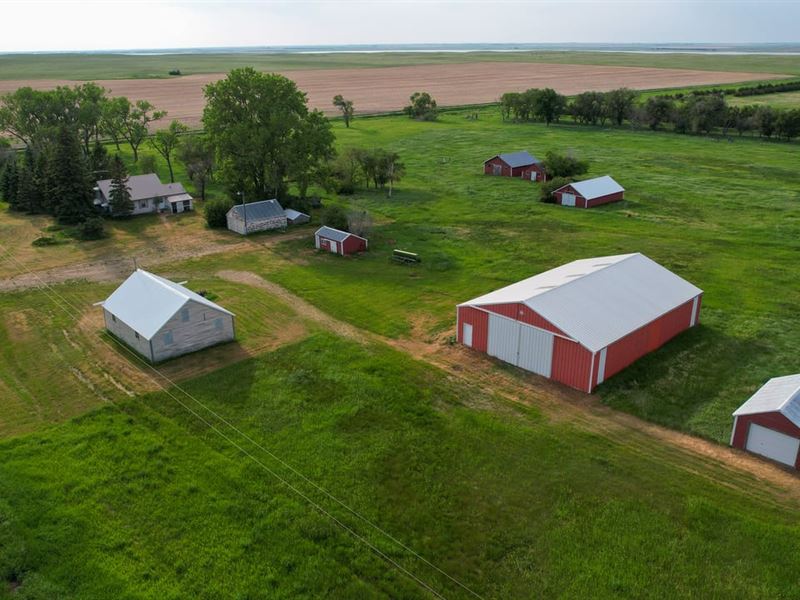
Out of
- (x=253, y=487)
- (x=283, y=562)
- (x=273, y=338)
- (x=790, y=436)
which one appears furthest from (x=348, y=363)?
(x=790, y=436)

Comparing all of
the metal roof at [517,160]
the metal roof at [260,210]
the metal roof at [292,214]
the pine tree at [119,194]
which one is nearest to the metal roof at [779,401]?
the metal roof at [260,210]

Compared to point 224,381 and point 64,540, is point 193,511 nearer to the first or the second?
point 64,540

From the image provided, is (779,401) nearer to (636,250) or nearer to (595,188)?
(636,250)

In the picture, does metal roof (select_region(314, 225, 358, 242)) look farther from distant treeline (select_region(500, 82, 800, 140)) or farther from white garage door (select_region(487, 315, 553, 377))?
distant treeline (select_region(500, 82, 800, 140))

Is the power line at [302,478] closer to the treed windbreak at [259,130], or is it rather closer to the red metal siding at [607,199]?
the treed windbreak at [259,130]

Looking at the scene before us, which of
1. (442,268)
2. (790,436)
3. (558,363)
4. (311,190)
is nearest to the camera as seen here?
(790,436)

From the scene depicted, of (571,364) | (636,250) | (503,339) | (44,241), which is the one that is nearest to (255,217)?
(44,241)
